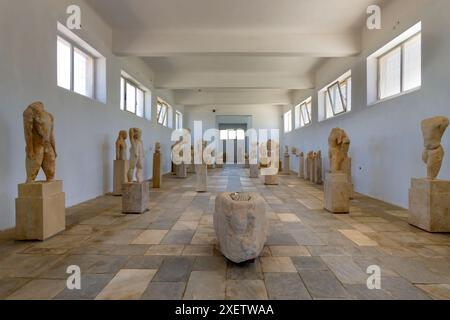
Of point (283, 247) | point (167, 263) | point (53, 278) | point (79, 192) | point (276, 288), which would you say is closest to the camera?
point (276, 288)

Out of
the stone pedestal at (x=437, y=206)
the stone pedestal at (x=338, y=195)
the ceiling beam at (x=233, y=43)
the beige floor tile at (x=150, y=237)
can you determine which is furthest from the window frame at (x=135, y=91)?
the stone pedestal at (x=437, y=206)

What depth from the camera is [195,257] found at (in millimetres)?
3105

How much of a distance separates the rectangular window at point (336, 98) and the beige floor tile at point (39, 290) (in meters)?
8.93

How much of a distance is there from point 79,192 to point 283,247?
4980mm

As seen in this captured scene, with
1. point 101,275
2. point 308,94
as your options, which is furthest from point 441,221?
point 308,94

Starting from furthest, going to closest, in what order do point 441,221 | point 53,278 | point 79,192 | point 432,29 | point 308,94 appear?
point 308,94, point 79,192, point 432,29, point 441,221, point 53,278

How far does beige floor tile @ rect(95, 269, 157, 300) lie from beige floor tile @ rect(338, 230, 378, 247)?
2.68 m

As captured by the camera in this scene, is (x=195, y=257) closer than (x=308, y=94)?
Yes

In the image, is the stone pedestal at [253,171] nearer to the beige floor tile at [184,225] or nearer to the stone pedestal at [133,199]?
the stone pedestal at [133,199]

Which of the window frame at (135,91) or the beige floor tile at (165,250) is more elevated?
the window frame at (135,91)

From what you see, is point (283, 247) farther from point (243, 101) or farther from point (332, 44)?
point (243, 101)

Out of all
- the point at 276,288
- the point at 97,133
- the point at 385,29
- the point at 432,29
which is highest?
the point at 385,29

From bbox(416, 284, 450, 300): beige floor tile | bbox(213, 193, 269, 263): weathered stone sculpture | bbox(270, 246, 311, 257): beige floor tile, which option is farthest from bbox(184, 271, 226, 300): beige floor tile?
bbox(416, 284, 450, 300): beige floor tile

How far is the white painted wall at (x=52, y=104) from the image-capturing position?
412 centimetres
